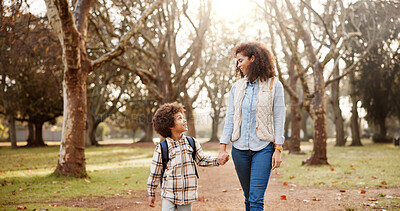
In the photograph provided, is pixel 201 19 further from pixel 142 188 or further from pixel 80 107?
pixel 142 188

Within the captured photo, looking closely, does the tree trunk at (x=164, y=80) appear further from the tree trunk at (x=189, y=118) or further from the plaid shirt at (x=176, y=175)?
the plaid shirt at (x=176, y=175)

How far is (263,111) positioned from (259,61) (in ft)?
1.82

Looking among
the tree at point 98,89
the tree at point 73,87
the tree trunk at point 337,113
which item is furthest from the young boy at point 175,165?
the tree trunk at point 337,113

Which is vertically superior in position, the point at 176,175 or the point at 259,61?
the point at 259,61

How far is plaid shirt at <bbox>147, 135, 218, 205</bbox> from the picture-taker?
A: 361cm

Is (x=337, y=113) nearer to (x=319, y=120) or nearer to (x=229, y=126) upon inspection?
(x=319, y=120)

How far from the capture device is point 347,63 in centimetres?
2948

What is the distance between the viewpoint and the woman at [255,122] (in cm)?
349

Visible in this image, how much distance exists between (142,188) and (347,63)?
25228 millimetres

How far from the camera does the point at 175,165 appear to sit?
12.0ft

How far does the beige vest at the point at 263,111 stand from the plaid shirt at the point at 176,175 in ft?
1.78

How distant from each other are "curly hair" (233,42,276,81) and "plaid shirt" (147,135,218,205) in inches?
41.2

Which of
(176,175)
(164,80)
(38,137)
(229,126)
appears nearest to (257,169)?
(229,126)

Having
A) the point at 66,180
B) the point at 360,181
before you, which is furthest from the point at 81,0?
the point at 360,181
